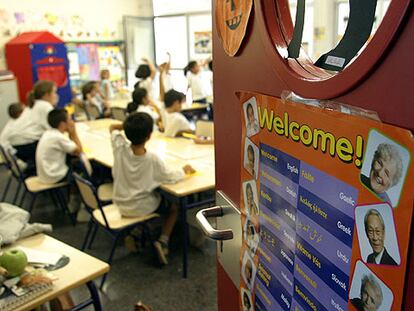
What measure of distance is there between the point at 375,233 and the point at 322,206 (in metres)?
0.11

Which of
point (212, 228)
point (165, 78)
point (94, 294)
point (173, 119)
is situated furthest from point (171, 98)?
point (212, 228)

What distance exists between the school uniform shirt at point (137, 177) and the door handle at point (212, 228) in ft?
4.91

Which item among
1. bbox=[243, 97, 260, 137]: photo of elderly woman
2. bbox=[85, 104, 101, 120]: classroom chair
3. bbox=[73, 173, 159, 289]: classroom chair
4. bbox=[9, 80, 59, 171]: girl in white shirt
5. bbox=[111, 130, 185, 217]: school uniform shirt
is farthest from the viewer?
bbox=[85, 104, 101, 120]: classroom chair

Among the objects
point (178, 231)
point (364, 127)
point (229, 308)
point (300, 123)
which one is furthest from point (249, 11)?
point (178, 231)

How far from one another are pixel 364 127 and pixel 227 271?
717 millimetres

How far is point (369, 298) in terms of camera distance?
580mm

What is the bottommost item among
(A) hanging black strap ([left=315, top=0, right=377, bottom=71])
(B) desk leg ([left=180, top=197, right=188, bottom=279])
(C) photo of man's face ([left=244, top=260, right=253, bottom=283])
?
(B) desk leg ([left=180, top=197, right=188, bottom=279])

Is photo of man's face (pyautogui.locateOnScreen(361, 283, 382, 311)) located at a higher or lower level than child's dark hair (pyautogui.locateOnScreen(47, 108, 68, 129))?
higher

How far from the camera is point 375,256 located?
558 mm

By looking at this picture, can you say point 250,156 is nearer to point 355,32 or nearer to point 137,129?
point 355,32

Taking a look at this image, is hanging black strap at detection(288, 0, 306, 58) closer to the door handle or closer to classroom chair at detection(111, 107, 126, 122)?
the door handle

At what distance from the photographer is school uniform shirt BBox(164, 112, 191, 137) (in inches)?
149

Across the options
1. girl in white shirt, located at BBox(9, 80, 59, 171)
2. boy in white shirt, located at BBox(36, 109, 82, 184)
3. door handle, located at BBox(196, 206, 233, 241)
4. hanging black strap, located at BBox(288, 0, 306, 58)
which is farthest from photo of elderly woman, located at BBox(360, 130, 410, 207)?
girl in white shirt, located at BBox(9, 80, 59, 171)

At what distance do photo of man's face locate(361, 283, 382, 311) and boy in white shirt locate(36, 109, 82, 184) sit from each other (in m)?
2.98
